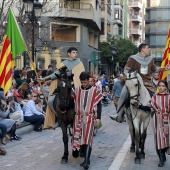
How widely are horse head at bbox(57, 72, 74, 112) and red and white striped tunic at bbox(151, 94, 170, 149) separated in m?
1.68

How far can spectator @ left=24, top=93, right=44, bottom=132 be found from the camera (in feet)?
57.3

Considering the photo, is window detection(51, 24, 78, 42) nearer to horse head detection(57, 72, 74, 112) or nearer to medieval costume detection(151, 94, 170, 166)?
horse head detection(57, 72, 74, 112)

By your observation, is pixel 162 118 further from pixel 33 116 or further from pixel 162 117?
pixel 33 116

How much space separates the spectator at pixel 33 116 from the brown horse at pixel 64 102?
630 centimetres

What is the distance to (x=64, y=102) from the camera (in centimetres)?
1061

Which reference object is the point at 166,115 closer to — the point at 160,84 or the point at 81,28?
the point at 160,84

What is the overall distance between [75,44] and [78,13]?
9.52ft

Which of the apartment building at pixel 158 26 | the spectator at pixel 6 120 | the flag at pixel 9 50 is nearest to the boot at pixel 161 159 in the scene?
the flag at pixel 9 50

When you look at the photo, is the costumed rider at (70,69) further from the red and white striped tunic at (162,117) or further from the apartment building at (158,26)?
the apartment building at (158,26)

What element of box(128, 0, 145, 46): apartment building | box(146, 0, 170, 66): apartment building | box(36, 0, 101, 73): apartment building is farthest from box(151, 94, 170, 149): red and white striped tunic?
box(146, 0, 170, 66): apartment building

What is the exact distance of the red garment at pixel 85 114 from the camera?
10562 mm

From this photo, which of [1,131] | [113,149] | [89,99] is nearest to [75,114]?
[89,99]

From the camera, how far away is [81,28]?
49719 millimetres

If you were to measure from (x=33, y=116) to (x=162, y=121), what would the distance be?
747 centimetres
